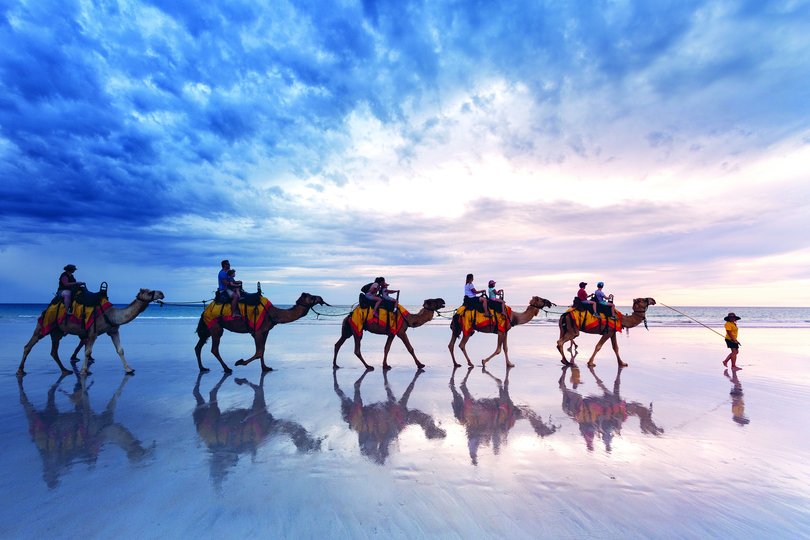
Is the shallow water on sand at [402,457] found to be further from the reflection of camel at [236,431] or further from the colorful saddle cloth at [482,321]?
the colorful saddle cloth at [482,321]

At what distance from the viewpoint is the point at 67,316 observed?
1138cm

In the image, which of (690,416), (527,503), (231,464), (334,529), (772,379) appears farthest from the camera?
(772,379)

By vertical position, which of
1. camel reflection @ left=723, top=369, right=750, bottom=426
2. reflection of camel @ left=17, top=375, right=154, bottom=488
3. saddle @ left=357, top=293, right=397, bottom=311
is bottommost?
reflection of camel @ left=17, top=375, right=154, bottom=488

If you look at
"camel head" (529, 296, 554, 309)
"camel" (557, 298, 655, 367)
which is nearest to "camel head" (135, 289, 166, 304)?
"camel head" (529, 296, 554, 309)

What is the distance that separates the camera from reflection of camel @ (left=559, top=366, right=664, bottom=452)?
646 centimetres

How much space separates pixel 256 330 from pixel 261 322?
261 mm

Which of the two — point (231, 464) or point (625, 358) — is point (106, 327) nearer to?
point (231, 464)

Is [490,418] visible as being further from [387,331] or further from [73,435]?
[73,435]

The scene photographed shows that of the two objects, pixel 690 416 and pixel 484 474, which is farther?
pixel 690 416

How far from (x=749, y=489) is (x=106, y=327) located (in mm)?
13669

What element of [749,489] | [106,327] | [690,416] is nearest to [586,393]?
[690,416]

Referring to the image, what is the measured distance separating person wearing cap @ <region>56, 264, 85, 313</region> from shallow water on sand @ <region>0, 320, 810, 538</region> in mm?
2067

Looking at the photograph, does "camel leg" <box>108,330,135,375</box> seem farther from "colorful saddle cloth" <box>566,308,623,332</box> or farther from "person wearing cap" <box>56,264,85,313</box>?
"colorful saddle cloth" <box>566,308,623,332</box>

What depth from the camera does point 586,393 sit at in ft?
30.5
